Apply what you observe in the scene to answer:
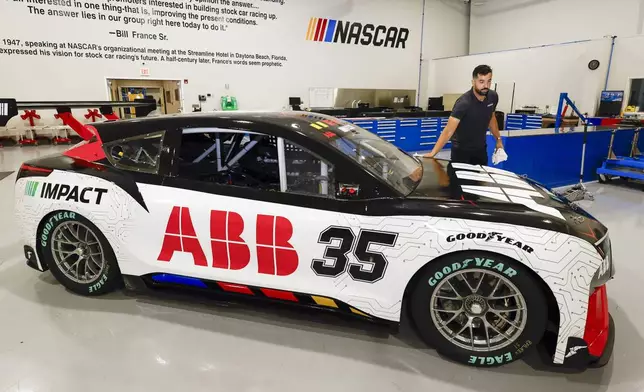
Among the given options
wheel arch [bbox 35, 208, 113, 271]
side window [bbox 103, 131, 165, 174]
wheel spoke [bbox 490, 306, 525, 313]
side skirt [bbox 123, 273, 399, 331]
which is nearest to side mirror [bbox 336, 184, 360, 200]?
side skirt [bbox 123, 273, 399, 331]

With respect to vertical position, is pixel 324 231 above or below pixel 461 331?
above

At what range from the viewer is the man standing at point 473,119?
10.1ft

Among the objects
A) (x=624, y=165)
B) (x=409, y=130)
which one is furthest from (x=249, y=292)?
(x=409, y=130)

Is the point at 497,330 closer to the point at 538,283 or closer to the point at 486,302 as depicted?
the point at 486,302

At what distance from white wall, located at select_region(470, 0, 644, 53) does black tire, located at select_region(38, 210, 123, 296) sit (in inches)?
454

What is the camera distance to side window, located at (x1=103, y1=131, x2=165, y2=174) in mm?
2213

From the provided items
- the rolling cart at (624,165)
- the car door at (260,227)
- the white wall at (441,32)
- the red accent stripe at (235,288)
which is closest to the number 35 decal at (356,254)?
the car door at (260,227)

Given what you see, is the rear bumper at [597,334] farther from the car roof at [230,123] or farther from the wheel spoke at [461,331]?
the car roof at [230,123]

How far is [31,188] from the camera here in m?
2.43

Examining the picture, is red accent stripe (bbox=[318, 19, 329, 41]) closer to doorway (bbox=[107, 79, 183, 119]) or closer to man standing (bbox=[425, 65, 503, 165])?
doorway (bbox=[107, 79, 183, 119])

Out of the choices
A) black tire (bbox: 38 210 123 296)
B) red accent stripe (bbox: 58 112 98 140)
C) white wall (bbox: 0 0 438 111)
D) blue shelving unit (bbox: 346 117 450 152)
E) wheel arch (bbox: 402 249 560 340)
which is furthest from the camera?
blue shelving unit (bbox: 346 117 450 152)

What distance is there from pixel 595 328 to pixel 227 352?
171 cm

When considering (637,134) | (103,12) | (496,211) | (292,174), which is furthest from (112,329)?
(103,12)

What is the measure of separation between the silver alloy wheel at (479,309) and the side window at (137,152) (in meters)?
1.64
